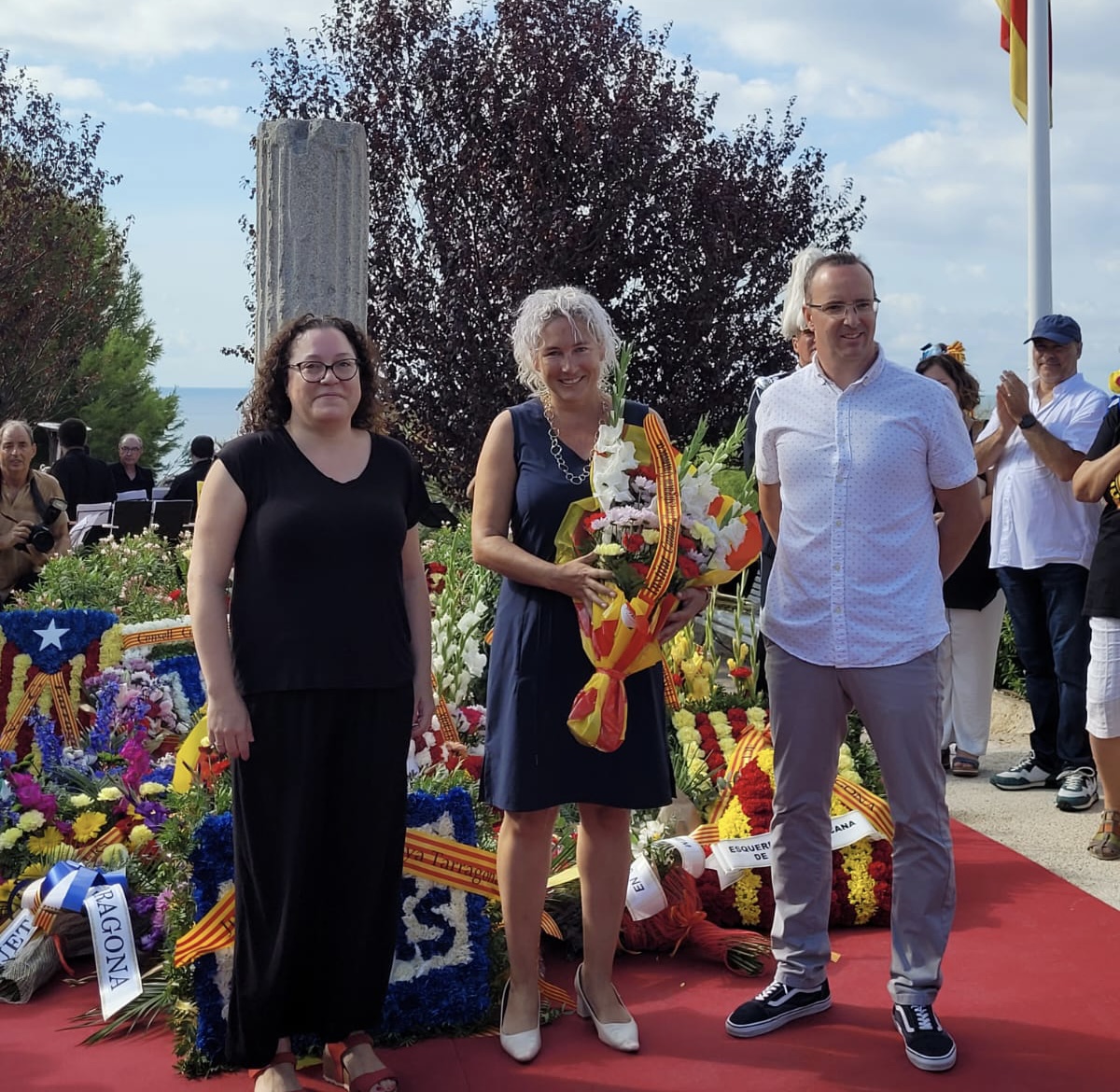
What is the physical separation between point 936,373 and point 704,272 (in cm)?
586

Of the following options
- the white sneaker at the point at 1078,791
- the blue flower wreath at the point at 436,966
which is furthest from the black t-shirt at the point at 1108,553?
the blue flower wreath at the point at 436,966

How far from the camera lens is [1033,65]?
31.1ft

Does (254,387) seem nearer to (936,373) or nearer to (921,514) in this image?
(921,514)

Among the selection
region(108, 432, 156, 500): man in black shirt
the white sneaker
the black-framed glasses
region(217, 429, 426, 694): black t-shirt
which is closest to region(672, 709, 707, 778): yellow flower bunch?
the white sneaker

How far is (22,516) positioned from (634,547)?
196 inches

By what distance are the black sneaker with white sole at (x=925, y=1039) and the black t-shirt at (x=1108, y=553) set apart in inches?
84.3

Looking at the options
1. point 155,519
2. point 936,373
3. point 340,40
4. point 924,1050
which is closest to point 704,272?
point 340,40

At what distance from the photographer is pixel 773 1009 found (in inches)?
134

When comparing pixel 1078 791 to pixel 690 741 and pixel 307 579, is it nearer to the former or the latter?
pixel 690 741

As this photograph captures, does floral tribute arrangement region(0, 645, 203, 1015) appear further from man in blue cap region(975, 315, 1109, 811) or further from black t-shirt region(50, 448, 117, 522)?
black t-shirt region(50, 448, 117, 522)

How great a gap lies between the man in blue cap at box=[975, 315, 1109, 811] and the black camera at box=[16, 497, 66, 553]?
4.78 meters

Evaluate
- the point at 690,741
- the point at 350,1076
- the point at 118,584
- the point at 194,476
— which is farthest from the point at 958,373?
the point at 194,476

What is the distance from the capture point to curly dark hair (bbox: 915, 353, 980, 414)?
5684mm

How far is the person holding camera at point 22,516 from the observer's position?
6.98 metres
